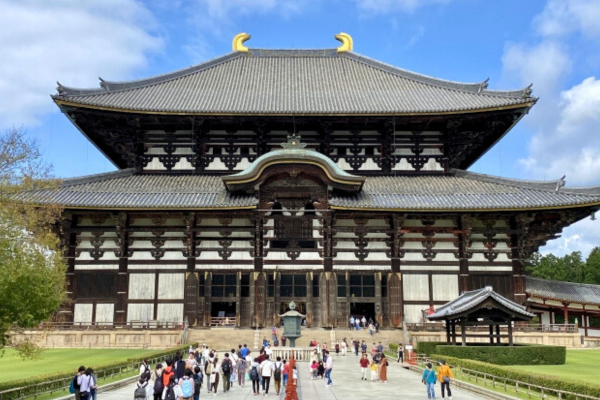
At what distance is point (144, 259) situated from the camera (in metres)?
40.1

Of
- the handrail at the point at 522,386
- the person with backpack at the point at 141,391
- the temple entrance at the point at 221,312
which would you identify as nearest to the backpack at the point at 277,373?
the person with backpack at the point at 141,391

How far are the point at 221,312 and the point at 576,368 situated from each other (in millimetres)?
21923

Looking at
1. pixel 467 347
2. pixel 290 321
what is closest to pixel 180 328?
pixel 290 321

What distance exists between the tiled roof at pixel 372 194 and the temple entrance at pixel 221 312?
6.92m

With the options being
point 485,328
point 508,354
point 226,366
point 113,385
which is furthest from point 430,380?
point 485,328

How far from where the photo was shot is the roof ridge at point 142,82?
140ft

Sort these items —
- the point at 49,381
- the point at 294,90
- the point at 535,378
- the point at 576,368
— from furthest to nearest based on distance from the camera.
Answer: the point at 294,90 → the point at 576,368 → the point at 535,378 → the point at 49,381

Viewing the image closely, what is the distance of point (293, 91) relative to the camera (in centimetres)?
4831

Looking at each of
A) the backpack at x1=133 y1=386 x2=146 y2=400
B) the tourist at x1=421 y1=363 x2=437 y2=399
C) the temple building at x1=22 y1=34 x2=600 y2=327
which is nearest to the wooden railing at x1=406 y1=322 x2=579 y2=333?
the temple building at x1=22 y1=34 x2=600 y2=327

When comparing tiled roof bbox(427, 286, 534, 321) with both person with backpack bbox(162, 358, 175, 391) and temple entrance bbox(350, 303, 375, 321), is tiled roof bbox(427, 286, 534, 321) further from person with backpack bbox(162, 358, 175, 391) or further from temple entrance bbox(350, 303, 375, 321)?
person with backpack bbox(162, 358, 175, 391)

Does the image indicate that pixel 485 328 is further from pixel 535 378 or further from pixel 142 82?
pixel 142 82

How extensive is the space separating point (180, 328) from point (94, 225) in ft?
31.2

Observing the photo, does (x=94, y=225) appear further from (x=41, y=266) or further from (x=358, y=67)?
(x=358, y=67)

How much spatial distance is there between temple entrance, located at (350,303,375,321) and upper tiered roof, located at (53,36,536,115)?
13232 mm
